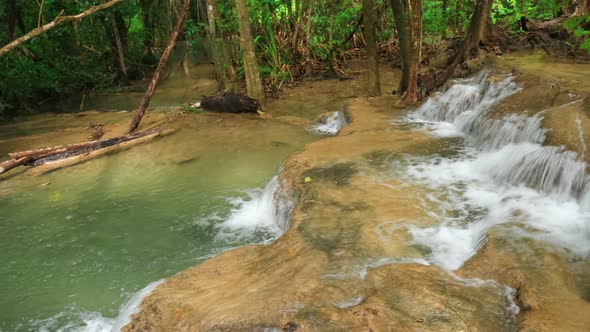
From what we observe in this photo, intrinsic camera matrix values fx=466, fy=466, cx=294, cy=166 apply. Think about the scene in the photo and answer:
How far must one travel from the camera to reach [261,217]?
5.56 metres

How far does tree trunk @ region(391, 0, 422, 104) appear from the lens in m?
7.86

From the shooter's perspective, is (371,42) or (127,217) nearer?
(127,217)

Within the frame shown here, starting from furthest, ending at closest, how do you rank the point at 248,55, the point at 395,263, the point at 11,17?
the point at 11,17 < the point at 248,55 < the point at 395,263

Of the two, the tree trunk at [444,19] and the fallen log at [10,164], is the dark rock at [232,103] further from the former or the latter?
the tree trunk at [444,19]

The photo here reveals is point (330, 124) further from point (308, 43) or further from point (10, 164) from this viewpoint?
point (10, 164)

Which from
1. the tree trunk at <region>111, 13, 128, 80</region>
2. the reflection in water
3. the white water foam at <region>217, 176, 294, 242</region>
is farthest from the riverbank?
the tree trunk at <region>111, 13, 128, 80</region>

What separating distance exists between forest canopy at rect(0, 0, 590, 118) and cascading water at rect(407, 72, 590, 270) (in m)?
4.79

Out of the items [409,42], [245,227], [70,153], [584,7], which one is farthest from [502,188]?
[70,153]

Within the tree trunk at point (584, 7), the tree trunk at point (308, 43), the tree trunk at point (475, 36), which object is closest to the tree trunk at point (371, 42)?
the tree trunk at point (475, 36)

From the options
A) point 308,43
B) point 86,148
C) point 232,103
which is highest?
point 308,43

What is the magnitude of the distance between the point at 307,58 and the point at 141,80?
19.2 ft

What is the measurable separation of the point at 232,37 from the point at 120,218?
7132mm

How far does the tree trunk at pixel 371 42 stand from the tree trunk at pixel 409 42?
1.73 feet

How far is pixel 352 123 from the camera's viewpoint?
24.9 feet
